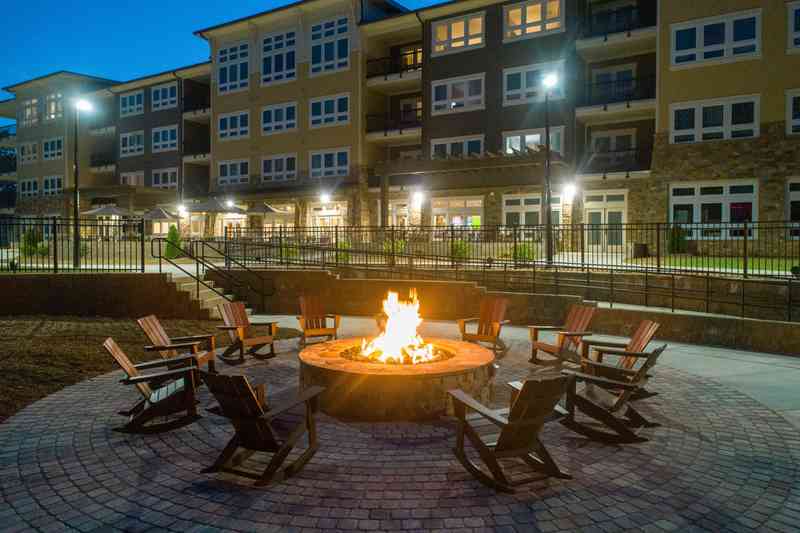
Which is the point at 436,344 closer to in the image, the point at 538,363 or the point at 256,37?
the point at 538,363

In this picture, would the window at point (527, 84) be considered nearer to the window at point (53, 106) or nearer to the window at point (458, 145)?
the window at point (458, 145)

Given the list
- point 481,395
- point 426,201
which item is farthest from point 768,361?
point 426,201

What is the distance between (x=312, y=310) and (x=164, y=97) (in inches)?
1571

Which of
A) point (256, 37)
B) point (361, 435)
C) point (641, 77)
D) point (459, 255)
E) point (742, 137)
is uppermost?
point (256, 37)

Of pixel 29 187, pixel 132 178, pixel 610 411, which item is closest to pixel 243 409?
pixel 610 411

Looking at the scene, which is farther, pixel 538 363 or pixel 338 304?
pixel 338 304

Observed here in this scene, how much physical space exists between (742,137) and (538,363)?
67.3 feet

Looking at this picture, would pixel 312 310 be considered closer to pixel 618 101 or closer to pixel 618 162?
pixel 618 162

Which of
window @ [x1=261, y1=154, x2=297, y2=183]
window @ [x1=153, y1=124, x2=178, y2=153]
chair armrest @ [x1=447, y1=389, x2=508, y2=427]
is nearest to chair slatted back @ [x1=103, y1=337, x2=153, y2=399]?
chair armrest @ [x1=447, y1=389, x2=508, y2=427]

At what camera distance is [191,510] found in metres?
4.18

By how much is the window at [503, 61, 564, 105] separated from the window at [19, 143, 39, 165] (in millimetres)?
45001

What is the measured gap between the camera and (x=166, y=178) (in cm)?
4434

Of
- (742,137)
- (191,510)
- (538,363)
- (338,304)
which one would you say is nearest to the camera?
(191,510)

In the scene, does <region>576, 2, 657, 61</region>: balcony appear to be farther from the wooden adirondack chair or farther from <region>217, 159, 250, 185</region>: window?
<region>217, 159, 250, 185</region>: window
